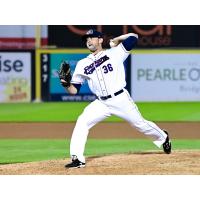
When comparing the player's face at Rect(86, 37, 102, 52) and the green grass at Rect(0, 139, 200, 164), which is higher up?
the player's face at Rect(86, 37, 102, 52)

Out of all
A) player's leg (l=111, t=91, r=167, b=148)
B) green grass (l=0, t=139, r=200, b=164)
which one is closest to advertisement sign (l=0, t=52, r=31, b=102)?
green grass (l=0, t=139, r=200, b=164)

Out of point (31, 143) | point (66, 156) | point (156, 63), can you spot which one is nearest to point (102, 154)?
point (66, 156)

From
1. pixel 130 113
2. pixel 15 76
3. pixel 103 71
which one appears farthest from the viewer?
pixel 15 76

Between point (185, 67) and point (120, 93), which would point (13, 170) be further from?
point (185, 67)

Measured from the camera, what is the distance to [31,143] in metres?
8.99

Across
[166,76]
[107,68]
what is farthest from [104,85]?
[166,76]

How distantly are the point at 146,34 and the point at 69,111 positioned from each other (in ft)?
11.8

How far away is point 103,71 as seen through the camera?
21.7 ft

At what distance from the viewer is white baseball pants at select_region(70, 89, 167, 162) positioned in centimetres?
643

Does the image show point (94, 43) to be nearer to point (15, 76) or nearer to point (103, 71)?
point (103, 71)

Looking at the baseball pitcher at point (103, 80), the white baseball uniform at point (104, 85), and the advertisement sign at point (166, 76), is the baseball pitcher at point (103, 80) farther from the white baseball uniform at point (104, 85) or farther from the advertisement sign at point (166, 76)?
the advertisement sign at point (166, 76)

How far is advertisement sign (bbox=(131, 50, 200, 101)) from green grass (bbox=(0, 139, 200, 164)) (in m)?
6.76

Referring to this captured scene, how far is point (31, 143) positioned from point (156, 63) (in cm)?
Result: 779

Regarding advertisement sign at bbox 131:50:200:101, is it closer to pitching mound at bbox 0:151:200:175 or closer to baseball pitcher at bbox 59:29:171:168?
pitching mound at bbox 0:151:200:175
